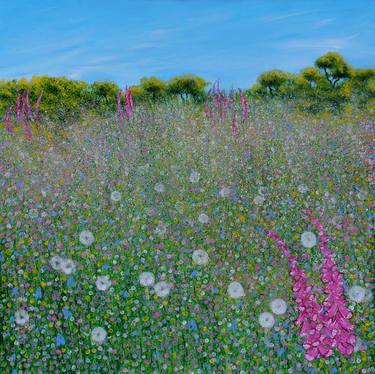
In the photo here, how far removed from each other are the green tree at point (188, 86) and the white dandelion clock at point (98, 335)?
16.2 metres

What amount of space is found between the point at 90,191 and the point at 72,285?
1494 mm

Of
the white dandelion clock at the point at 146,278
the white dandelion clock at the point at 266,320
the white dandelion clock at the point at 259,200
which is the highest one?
the white dandelion clock at the point at 259,200

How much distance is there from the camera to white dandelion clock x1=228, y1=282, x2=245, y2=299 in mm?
3486

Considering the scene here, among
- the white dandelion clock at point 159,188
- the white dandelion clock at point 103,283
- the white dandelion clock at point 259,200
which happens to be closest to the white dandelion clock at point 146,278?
the white dandelion clock at point 103,283

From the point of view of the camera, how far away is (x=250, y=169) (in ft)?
20.0

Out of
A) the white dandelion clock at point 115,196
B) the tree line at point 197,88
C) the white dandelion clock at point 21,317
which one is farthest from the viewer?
the tree line at point 197,88

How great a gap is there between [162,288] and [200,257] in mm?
348

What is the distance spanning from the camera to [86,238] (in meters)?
4.08

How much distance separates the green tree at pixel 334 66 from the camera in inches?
829

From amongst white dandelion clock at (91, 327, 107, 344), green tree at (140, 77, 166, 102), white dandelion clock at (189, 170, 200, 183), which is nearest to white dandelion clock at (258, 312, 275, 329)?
white dandelion clock at (91, 327, 107, 344)

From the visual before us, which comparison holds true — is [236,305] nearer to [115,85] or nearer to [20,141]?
[20,141]

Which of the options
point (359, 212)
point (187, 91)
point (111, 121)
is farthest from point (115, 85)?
point (359, 212)

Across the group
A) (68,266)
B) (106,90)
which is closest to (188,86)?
(106,90)

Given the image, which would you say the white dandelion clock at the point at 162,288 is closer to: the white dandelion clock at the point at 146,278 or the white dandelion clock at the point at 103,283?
the white dandelion clock at the point at 146,278
